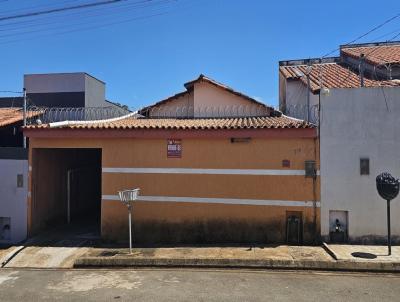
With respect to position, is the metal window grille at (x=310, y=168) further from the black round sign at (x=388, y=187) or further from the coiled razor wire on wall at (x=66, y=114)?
the coiled razor wire on wall at (x=66, y=114)

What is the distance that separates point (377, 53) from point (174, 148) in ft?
31.4

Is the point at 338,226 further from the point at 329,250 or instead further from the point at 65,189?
the point at 65,189

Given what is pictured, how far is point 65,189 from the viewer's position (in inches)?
545

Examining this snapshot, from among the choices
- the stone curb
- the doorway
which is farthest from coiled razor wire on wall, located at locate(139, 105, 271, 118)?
the stone curb

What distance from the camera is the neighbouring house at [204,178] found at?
1048 centimetres

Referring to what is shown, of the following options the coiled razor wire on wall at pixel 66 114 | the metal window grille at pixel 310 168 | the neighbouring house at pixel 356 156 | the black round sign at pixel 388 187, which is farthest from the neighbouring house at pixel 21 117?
the black round sign at pixel 388 187

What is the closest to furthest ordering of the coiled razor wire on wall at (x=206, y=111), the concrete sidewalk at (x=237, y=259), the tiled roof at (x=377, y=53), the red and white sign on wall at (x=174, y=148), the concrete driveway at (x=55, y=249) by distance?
the concrete sidewalk at (x=237, y=259), the concrete driveway at (x=55, y=249), the red and white sign on wall at (x=174, y=148), the tiled roof at (x=377, y=53), the coiled razor wire on wall at (x=206, y=111)

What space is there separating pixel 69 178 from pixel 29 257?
14.0ft

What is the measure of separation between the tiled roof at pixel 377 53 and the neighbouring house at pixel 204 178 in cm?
523

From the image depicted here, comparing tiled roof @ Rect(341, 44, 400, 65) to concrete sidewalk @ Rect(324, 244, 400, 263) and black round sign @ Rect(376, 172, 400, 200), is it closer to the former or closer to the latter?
black round sign @ Rect(376, 172, 400, 200)

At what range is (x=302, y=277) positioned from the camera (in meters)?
8.24

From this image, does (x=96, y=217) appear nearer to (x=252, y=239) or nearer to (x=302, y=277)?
(x=252, y=239)

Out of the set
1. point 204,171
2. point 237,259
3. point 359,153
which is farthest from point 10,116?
point 359,153

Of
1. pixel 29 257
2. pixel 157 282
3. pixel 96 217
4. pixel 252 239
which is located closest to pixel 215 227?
pixel 252 239
